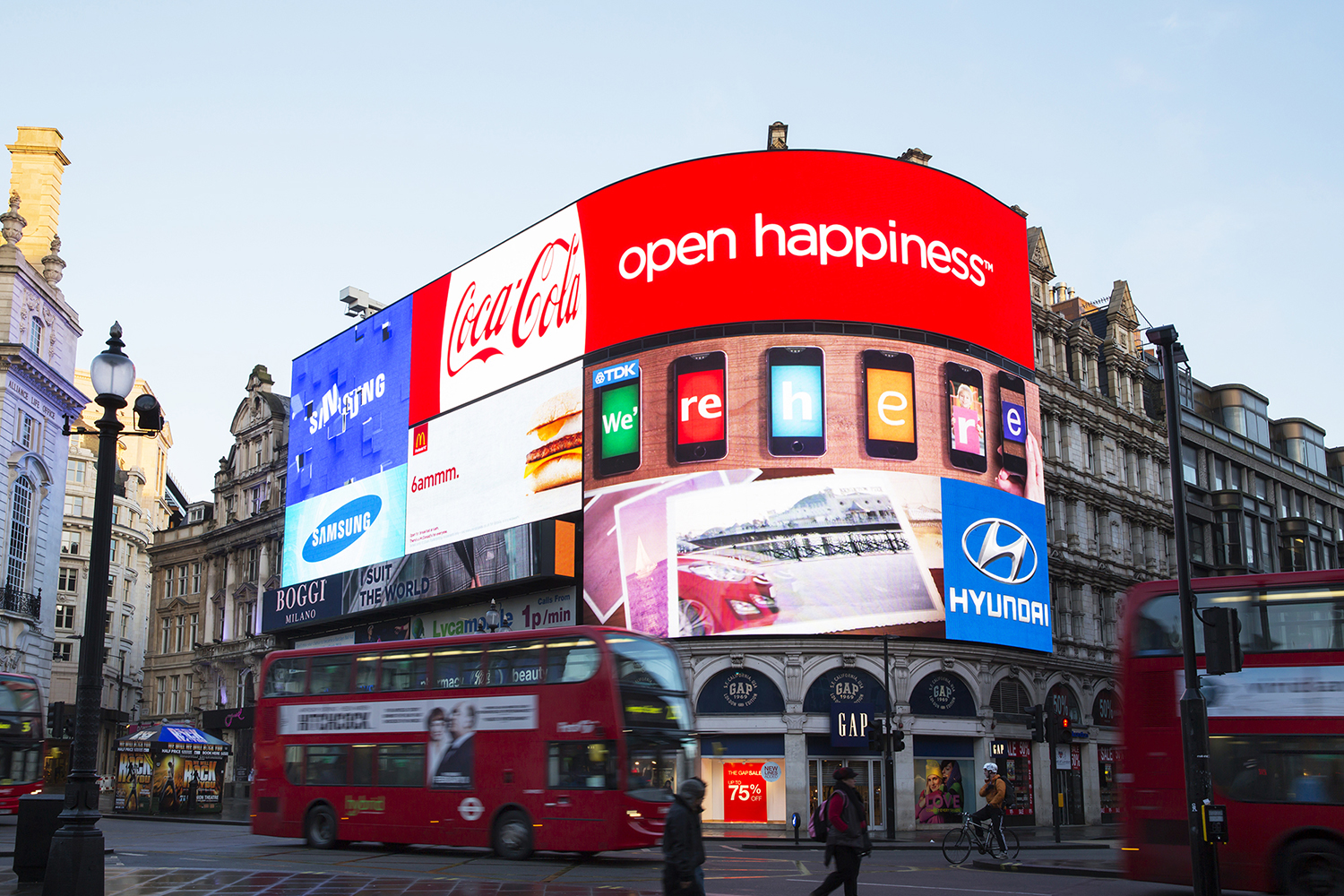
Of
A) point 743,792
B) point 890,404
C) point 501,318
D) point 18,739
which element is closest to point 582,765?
point 743,792

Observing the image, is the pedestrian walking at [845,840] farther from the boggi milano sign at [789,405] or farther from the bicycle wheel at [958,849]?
the boggi milano sign at [789,405]

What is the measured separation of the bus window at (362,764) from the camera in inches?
1005

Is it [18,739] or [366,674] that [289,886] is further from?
[18,739]

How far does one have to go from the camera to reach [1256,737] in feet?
55.8

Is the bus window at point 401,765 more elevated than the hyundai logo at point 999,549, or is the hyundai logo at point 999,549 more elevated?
the hyundai logo at point 999,549

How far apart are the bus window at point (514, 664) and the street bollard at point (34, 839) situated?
855 cm

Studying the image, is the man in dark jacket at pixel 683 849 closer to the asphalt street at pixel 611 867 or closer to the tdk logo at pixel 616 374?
the asphalt street at pixel 611 867

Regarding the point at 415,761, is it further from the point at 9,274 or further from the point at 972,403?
the point at 9,274

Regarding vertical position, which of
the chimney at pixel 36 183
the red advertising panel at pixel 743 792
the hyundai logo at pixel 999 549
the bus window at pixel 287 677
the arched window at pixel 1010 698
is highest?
the chimney at pixel 36 183

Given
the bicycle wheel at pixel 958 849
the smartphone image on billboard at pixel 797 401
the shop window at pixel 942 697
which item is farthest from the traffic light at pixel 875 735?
the smartphone image on billboard at pixel 797 401

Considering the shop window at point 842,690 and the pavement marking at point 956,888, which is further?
the shop window at point 842,690

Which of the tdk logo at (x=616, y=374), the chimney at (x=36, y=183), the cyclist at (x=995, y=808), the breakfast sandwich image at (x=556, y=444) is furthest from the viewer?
the chimney at (x=36, y=183)

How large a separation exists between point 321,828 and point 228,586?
48.4m

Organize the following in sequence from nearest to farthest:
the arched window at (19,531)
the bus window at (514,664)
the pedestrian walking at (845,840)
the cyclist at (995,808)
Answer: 1. the pedestrian walking at (845,840)
2. the bus window at (514,664)
3. the cyclist at (995,808)
4. the arched window at (19,531)
